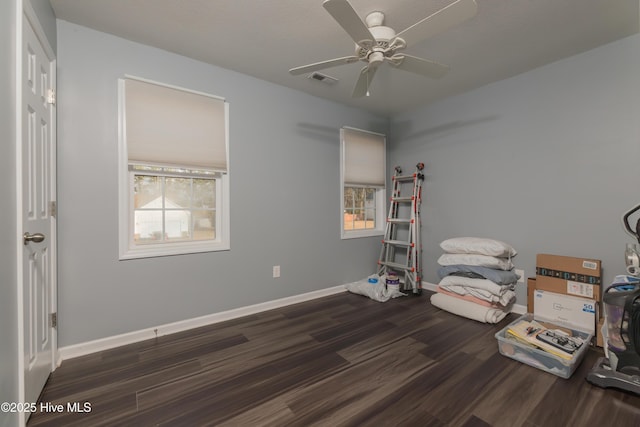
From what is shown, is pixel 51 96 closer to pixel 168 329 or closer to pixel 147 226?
pixel 147 226

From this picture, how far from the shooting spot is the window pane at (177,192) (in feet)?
8.68

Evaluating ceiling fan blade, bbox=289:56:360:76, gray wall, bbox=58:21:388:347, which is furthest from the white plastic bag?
ceiling fan blade, bbox=289:56:360:76

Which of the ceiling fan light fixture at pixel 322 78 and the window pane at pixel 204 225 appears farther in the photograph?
the ceiling fan light fixture at pixel 322 78

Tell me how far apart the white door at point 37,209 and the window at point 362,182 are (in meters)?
2.85

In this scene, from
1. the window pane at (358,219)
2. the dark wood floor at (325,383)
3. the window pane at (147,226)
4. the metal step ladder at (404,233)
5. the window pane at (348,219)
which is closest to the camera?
the dark wood floor at (325,383)

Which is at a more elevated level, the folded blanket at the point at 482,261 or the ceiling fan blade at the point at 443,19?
the ceiling fan blade at the point at 443,19

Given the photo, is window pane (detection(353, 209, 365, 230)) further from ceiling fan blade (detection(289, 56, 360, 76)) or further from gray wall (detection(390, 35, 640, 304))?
ceiling fan blade (detection(289, 56, 360, 76))

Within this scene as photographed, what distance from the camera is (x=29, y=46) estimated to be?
1512 millimetres

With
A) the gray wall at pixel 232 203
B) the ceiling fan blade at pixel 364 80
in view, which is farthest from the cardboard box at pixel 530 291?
the ceiling fan blade at pixel 364 80

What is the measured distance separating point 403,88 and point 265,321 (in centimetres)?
300

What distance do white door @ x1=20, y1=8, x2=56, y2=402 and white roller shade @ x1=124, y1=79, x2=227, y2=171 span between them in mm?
503

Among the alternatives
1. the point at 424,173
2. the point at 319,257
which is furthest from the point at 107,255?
the point at 424,173

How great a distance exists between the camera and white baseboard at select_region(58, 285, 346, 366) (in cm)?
214

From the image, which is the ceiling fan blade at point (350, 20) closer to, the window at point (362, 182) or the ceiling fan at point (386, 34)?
the ceiling fan at point (386, 34)
